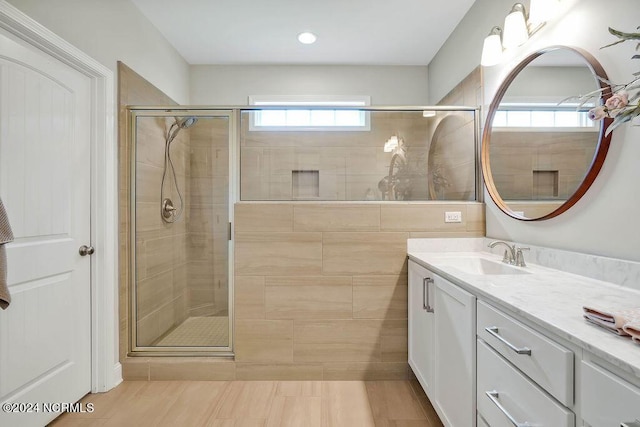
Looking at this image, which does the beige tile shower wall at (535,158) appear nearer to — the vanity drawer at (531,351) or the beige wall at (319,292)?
the beige wall at (319,292)

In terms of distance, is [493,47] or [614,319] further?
[493,47]

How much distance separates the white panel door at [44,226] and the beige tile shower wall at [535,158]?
8.38 feet

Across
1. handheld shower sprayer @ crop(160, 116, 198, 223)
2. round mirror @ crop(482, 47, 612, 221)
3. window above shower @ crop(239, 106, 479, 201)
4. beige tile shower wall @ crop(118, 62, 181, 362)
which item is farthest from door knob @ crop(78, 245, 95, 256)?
round mirror @ crop(482, 47, 612, 221)

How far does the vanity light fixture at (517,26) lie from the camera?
1.80 meters

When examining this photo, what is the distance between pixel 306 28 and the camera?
277 centimetres

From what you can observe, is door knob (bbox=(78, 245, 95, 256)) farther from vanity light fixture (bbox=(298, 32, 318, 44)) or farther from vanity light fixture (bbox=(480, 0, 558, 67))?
vanity light fixture (bbox=(480, 0, 558, 67))

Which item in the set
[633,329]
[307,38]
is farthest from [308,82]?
[633,329]

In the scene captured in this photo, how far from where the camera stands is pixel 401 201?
229cm

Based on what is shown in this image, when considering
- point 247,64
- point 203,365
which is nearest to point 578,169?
point 203,365

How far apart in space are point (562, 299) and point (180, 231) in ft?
7.46

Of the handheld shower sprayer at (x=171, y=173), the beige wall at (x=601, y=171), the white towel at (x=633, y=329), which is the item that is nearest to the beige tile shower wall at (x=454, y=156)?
the beige wall at (x=601, y=171)

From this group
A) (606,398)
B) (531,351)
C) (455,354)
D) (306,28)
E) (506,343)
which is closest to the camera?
(606,398)

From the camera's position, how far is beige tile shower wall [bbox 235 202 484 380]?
2.25m

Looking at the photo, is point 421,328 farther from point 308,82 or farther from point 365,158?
point 308,82
